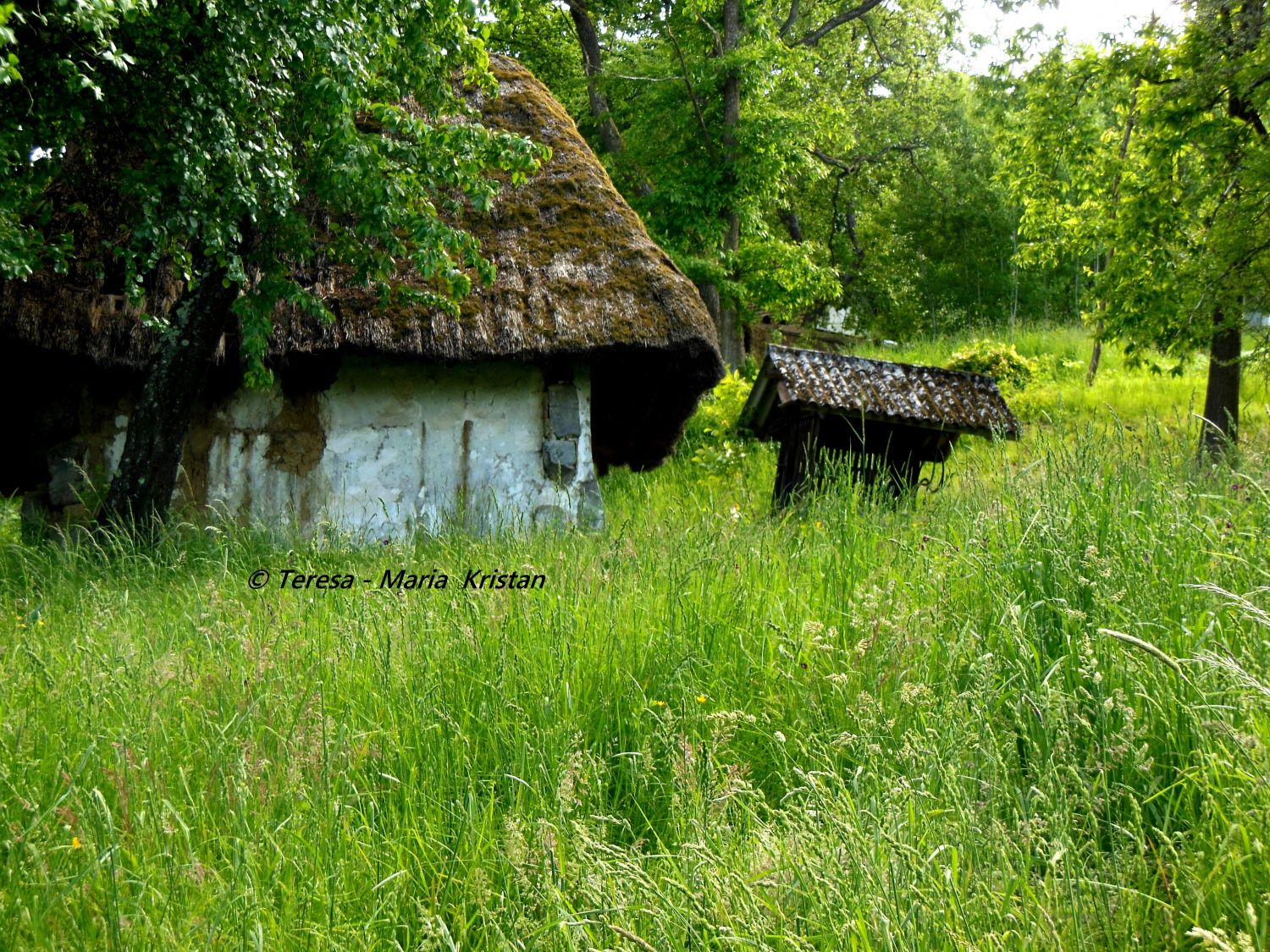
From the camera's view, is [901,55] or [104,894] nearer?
[104,894]

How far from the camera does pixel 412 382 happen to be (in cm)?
717

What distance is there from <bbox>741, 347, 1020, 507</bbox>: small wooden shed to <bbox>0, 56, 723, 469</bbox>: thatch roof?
1128 millimetres

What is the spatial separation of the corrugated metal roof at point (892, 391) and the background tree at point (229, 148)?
2.13 m

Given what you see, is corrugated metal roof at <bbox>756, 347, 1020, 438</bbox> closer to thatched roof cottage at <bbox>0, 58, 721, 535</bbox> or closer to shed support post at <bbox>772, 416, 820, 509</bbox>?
shed support post at <bbox>772, 416, 820, 509</bbox>

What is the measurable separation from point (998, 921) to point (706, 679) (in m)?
1.39

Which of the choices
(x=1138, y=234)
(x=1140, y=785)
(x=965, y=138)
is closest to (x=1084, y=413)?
(x=1138, y=234)

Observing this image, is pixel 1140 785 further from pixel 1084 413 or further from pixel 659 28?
pixel 659 28

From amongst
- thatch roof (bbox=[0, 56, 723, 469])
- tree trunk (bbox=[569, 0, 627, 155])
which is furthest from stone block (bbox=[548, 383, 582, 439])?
tree trunk (bbox=[569, 0, 627, 155])

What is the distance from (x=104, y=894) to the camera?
6.02 ft

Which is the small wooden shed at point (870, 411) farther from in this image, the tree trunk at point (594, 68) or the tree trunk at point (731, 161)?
the tree trunk at point (594, 68)

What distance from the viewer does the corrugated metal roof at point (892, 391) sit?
635 centimetres

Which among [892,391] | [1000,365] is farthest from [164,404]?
[1000,365]

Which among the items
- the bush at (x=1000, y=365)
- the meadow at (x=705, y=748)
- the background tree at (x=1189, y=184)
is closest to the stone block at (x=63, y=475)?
the meadow at (x=705, y=748)

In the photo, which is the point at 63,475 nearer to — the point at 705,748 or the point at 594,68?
the point at 705,748
